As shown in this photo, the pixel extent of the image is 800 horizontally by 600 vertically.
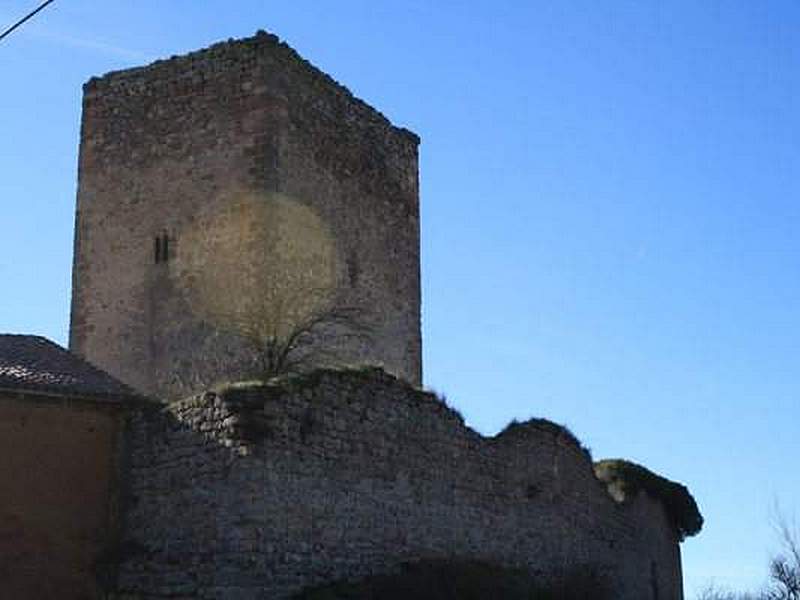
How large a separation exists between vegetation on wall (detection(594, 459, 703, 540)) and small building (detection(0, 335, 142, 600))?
9412mm

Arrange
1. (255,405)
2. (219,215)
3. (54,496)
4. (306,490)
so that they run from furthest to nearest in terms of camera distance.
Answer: (219,215) < (54,496) < (306,490) < (255,405)

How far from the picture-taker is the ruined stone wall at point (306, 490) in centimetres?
1316

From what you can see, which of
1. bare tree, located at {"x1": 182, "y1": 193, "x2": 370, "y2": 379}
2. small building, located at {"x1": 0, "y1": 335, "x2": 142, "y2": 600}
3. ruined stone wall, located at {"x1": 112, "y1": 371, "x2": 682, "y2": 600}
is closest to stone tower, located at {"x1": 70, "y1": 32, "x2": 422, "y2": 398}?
bare tree, located at {"x1": 182, "y1": 193, "x2": 370, "y2": 379}

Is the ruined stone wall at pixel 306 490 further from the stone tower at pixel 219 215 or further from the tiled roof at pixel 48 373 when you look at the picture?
the stone tower at pixel 219 215

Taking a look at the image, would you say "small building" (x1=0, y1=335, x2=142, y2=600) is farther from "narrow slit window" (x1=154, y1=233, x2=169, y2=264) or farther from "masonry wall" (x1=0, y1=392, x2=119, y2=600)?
"narrow slit window" (x1=154, y1=233, x2=169, y2=264)

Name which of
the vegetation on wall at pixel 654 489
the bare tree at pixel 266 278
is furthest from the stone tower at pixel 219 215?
the vegetation on wall at pixel 654 489

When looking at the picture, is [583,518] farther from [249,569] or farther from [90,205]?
[90,205]

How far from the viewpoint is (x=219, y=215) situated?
20.8 m

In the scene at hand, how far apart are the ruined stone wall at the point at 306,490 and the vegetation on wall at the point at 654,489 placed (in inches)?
220

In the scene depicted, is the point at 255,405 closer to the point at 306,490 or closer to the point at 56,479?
the point at 306,490

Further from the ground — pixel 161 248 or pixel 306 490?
pixel 161 248

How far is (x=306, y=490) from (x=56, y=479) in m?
2.82

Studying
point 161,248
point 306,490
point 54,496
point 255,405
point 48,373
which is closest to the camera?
point 255,405

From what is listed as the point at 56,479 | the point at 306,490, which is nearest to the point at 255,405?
the point at 306,490
